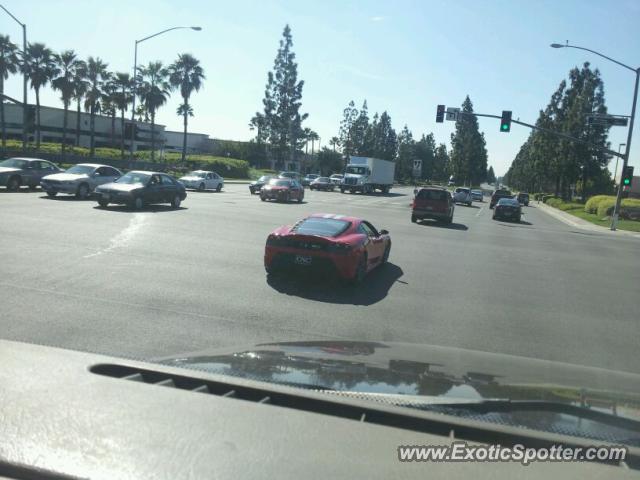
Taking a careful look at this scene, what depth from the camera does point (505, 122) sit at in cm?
3472

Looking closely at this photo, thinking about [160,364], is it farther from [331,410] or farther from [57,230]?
[57,230]

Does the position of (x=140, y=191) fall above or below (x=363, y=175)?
below

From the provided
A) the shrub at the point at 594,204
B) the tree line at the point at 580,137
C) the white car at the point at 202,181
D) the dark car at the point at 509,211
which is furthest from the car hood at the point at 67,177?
the tree line at the point at 580,137

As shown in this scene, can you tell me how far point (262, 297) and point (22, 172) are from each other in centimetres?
2183

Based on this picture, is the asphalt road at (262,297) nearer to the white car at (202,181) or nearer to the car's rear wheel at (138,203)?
the car's rear wheel at (138,203)

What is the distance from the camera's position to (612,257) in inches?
713

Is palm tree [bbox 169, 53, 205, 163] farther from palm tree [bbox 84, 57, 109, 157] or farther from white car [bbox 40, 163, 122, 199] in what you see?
white car [bbox 40, 163, 122, 199]

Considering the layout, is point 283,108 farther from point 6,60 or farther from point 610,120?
point 610,120

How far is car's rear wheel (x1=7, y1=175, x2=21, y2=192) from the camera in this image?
85.9 feet

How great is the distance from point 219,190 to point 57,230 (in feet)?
92.2

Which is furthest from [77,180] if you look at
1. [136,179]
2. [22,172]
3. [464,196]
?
[464,196]

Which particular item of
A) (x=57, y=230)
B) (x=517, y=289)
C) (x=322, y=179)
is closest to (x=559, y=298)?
(x=517, y=289)

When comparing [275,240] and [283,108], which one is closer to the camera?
[275,240]

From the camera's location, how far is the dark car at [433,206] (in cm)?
2736
